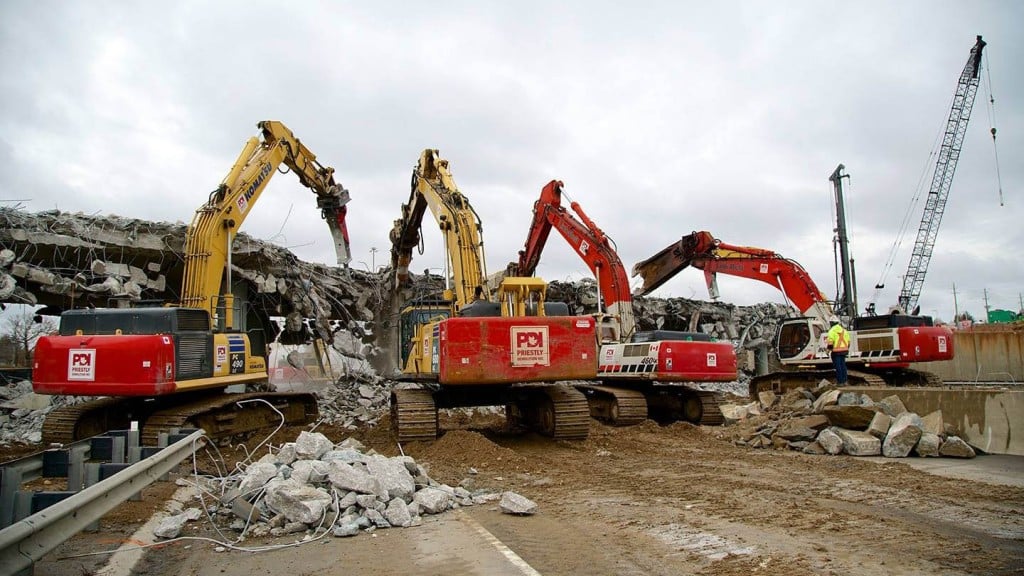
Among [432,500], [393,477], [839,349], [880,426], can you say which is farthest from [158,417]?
[839,349]

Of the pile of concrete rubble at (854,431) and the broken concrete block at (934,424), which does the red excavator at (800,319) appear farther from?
the broken concrete block at (934,424)

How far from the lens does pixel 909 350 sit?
16.6m

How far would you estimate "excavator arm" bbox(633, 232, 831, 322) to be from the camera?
17609 millimetres

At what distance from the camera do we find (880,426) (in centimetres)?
968

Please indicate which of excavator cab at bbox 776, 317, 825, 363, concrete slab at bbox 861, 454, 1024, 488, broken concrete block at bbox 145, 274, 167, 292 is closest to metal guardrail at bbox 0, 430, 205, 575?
concrete slab at bbox 861, 454, 1024, 488

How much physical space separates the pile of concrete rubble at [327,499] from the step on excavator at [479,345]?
2760 mm

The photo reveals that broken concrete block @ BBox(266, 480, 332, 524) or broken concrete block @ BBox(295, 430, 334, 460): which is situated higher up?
broken concrete block @ BBox(295, 430, 334, 460)

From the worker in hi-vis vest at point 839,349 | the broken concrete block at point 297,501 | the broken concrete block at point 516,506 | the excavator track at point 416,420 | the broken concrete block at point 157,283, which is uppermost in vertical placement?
the broken concrete block at point 157,283

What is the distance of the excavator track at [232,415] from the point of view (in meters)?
9.92

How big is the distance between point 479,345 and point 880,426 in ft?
18.9

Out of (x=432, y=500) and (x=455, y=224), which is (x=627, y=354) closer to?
(x=455, y=224)

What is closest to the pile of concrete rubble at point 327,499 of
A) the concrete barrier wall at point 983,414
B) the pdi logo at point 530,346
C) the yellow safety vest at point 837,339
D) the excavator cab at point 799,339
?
the pdi logo at point 530,346

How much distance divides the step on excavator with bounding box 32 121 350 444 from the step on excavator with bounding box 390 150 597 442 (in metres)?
2.60

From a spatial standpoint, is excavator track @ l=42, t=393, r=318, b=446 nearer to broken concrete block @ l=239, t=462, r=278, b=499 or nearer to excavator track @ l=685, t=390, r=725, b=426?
broken concrete block @ l=239, t=462, r=278, b=499
